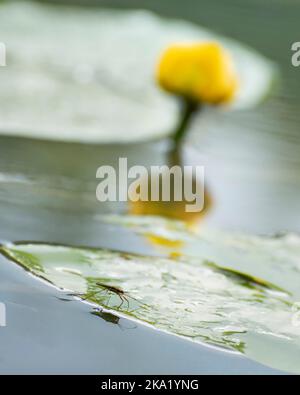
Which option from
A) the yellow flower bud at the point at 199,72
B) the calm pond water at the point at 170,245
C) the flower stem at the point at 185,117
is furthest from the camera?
the flower stem at the point at 185,117

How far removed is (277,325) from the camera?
0.91 meters

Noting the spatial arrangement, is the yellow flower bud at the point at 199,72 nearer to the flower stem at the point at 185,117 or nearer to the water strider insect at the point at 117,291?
the flower stem at the point at 185,117

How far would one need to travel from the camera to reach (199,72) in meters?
1.54

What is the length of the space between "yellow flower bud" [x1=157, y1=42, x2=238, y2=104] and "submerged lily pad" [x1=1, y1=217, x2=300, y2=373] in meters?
0.47

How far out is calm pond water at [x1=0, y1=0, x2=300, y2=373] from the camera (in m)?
0.83

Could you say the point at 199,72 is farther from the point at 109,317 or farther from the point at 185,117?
the point at 109,317

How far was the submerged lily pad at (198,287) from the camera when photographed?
2.87ft

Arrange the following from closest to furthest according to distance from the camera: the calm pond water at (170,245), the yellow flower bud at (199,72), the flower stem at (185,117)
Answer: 1. the calm pond water at (170,245)
2. the yellow flower bud at (199,72)
3. the flower stem at (185,117)

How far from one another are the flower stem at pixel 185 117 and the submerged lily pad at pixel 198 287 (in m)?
0.54

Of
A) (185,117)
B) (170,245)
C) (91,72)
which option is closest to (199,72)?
(185,117)

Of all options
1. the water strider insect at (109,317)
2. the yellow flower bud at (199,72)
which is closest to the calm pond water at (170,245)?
the water strider insect at (109,317)

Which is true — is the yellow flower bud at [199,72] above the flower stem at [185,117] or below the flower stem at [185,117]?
above

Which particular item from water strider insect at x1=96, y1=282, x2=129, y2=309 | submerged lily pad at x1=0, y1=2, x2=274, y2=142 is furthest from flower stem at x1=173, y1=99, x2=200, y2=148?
water strider insect at x1=96, y1=282, x2=129, y2=309

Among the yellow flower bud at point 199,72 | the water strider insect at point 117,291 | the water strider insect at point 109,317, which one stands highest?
the yellow flower bud at point 199,72
